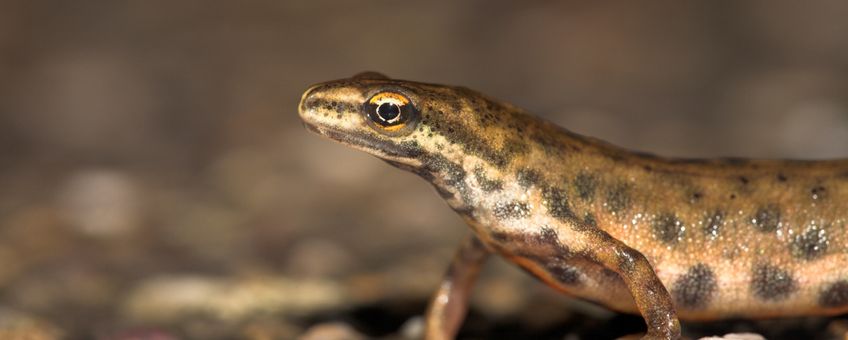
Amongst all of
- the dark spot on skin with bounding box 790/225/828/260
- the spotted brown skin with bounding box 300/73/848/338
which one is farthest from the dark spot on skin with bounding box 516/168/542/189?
the dark spot on skin with bounding box 790/225/828/260

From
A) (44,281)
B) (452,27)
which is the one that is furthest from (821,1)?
(44,281)

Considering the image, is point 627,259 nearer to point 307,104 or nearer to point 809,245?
point 809,245

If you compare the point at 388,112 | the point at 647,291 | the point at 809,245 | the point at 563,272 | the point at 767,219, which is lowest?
the point at 647,291

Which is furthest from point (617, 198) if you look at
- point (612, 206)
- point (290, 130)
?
point (290, 130)

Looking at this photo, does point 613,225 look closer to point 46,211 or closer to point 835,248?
point 835,248

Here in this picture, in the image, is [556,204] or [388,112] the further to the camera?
[556,204]

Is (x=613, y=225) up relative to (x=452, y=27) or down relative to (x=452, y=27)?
down
